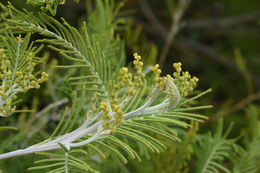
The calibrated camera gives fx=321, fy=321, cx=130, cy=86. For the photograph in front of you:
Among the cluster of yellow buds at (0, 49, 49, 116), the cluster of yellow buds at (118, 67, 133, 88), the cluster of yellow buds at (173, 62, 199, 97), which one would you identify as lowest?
the cluster of yellow buds at (0, 49, 49, 116)

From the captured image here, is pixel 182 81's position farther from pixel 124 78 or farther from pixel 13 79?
pixel 13 79

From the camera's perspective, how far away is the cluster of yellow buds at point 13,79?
0.37 meters

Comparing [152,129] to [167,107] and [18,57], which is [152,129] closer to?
[167,107]

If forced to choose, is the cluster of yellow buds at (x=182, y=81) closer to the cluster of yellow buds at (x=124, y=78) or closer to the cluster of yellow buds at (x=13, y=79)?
the cluster of yellow buds at (x=124, y=78)

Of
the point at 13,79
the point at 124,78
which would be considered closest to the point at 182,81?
the point at 124,78

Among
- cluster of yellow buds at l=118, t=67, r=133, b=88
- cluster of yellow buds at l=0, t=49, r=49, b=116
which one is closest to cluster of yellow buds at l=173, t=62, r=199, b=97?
cluster of yellow buds at l=118, t=67, r=133, b=88

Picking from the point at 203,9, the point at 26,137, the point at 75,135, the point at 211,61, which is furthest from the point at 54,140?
the point at 203,9

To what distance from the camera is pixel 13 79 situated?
396 millimetres

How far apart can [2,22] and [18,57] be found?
0.06m

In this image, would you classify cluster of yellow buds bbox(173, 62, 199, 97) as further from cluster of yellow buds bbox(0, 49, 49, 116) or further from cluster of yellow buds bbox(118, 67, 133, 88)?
cluster of yellow buds bbox(0, 49, 49, 116)

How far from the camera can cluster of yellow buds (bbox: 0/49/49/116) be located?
0.37 meters

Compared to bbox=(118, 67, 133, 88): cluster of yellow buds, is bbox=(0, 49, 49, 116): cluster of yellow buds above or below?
below

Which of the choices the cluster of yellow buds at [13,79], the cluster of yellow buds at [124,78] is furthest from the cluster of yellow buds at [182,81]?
the cluster of yellow buds at [13,79]

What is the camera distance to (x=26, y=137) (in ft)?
2.13
